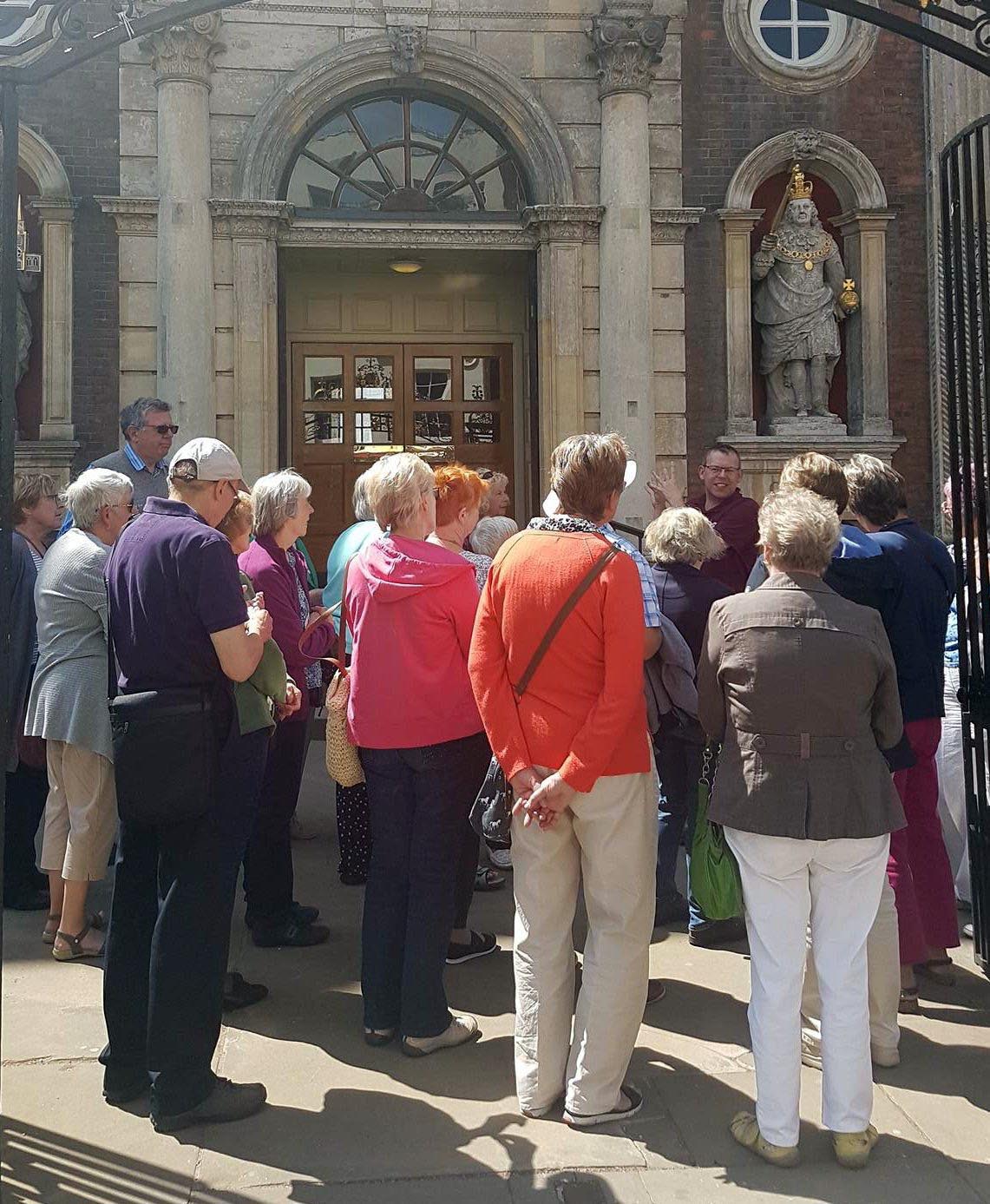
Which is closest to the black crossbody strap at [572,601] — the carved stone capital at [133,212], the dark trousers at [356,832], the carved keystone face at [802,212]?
the dark trousers at [356,832]

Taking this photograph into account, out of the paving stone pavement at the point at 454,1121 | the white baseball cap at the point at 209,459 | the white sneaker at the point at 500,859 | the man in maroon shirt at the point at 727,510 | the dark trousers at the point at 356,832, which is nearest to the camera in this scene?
the paving stone pavement at the point at 454,1121

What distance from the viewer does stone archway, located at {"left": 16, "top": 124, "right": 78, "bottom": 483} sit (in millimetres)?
10555

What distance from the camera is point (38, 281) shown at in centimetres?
1080

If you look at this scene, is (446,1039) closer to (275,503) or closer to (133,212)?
(275,503)

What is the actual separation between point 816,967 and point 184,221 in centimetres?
912

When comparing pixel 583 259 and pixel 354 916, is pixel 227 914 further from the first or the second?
pixel 583 259

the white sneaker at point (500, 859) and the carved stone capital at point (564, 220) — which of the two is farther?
the carved stone capital at point (564, 220)

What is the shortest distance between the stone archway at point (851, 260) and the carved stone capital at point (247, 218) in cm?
416

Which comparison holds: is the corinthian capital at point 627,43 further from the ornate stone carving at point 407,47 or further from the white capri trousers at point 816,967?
the white capri trousers at point 816,967

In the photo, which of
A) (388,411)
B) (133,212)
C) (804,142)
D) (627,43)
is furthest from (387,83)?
(804,142)

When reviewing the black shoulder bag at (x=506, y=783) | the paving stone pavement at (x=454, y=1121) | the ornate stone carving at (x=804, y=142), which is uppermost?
the ornate stone carving at (x=804, y=142)

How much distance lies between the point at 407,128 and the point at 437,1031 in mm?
9422

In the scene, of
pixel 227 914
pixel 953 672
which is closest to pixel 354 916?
pixel 227 914

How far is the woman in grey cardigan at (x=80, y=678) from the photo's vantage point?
4.74 m
